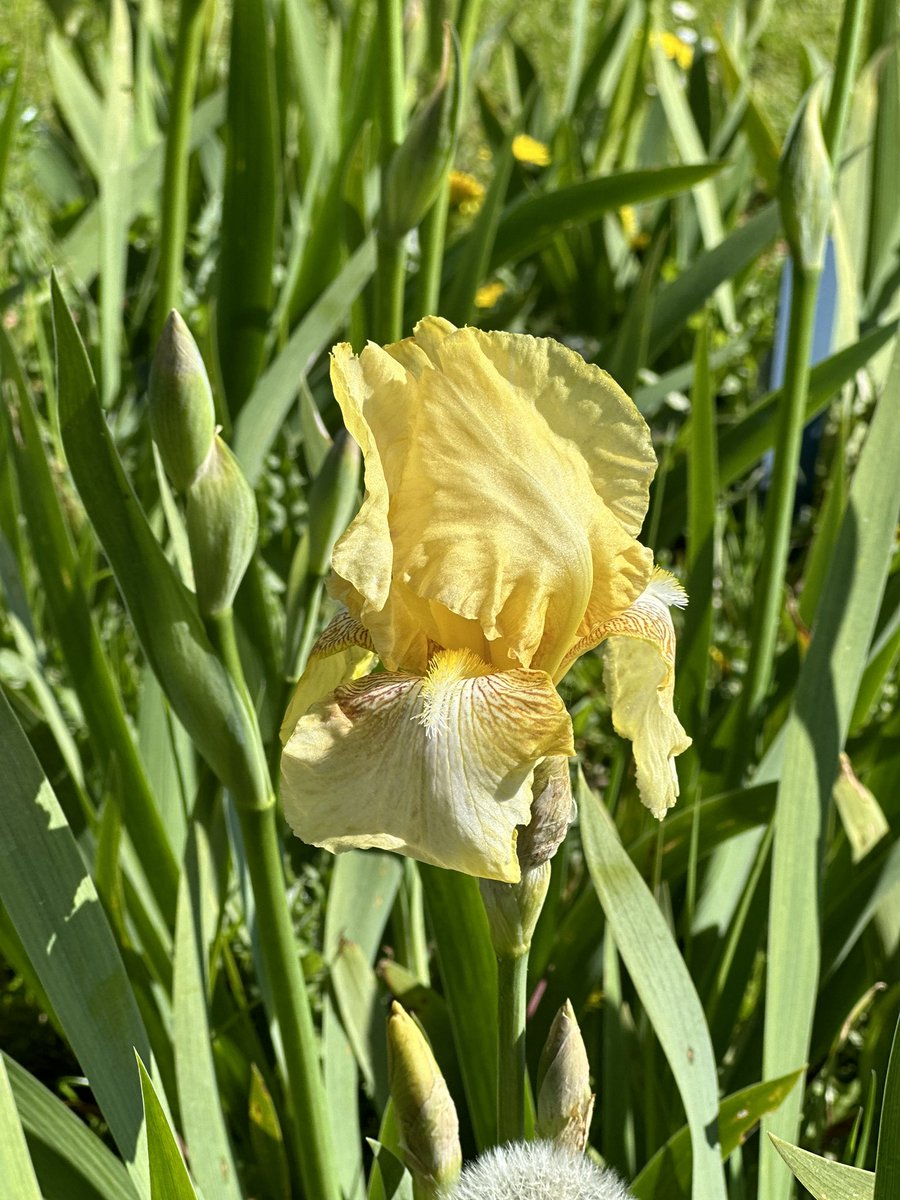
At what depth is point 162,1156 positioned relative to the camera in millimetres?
758

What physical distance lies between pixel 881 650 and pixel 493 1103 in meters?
0.68

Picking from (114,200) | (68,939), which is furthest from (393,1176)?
(114,200)

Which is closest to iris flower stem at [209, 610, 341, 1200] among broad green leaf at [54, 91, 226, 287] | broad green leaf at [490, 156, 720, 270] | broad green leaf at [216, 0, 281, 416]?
broad green leaf at [216, 0, 281, 416]

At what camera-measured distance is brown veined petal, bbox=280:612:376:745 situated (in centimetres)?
82

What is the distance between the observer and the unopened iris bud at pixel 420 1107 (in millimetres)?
789

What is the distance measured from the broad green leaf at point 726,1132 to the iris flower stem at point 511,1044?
0.66 feet

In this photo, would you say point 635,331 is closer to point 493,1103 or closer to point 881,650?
point 881,650

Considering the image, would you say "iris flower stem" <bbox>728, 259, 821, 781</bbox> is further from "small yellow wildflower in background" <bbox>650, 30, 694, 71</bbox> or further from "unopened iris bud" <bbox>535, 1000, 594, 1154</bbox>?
"small yellow wildflower in background" <bbox>650, 30, 694, 71</bbox>

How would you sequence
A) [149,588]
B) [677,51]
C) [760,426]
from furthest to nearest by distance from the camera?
1. [677,51]
2. [760,426]
3. [149,588]

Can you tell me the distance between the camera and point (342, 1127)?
1.15 meters

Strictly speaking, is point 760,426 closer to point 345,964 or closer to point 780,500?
point 780,500

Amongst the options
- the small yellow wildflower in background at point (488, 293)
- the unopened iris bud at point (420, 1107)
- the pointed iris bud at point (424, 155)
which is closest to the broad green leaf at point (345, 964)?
the unopened iris bud at point (420, 1107)

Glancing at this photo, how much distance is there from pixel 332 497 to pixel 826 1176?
609 millimetres

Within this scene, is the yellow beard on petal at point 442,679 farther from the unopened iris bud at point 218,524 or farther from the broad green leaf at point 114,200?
the broad green leaf at point 114,200
